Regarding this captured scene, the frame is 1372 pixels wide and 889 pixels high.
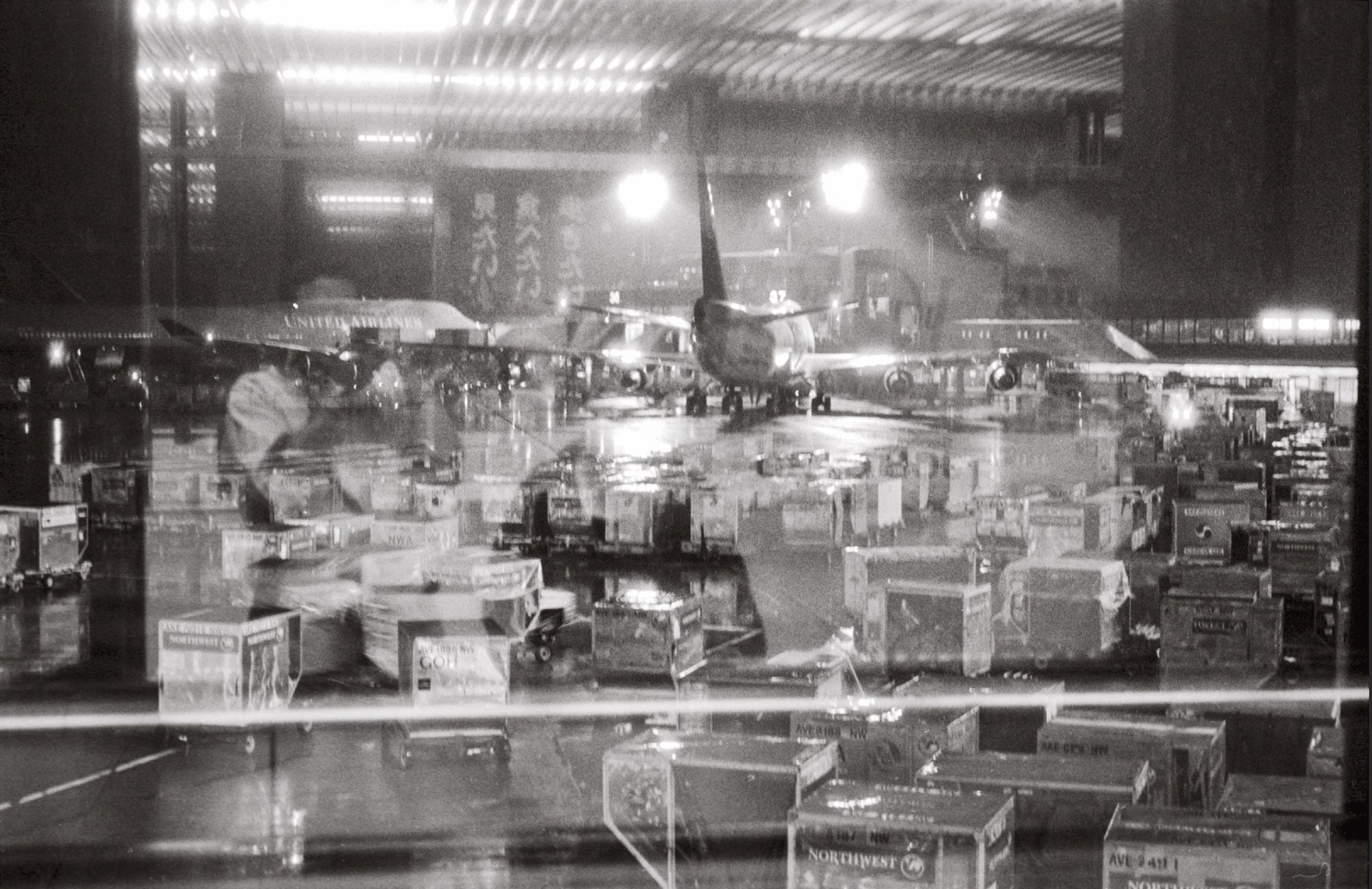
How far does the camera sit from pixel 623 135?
5785 millimetres

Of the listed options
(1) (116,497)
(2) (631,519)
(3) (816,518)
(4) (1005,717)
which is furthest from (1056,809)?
(1) (116,497)

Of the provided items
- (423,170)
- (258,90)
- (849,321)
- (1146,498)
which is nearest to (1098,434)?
(849,321)

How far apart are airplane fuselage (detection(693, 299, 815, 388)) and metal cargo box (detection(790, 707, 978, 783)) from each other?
5.23 metres

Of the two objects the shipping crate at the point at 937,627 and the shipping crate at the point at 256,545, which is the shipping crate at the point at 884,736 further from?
the shipping crate at the point at 256,545

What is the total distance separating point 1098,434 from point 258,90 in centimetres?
788

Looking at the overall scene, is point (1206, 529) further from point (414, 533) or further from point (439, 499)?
point (439, 499)

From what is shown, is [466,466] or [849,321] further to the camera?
[466,466]

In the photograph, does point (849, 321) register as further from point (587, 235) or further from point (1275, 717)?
point (1275, 717)

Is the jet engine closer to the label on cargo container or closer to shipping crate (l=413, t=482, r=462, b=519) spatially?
shipping crate (l=413, t=482, r=462, b=519)

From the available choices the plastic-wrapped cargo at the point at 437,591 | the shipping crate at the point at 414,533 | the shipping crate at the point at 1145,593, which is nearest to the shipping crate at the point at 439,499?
the shipping crate at the point at 414,533

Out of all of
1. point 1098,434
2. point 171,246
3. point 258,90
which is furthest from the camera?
point 1098,434

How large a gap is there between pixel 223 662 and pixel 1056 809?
2853 millimetres

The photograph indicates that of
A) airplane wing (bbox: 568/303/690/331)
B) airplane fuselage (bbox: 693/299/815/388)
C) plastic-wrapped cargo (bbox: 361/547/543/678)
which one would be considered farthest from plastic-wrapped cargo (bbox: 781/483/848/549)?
plastic-wrapped cargo (bbox: 361/547/543/678)

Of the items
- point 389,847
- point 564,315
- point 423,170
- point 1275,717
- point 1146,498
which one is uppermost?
point 423,170
